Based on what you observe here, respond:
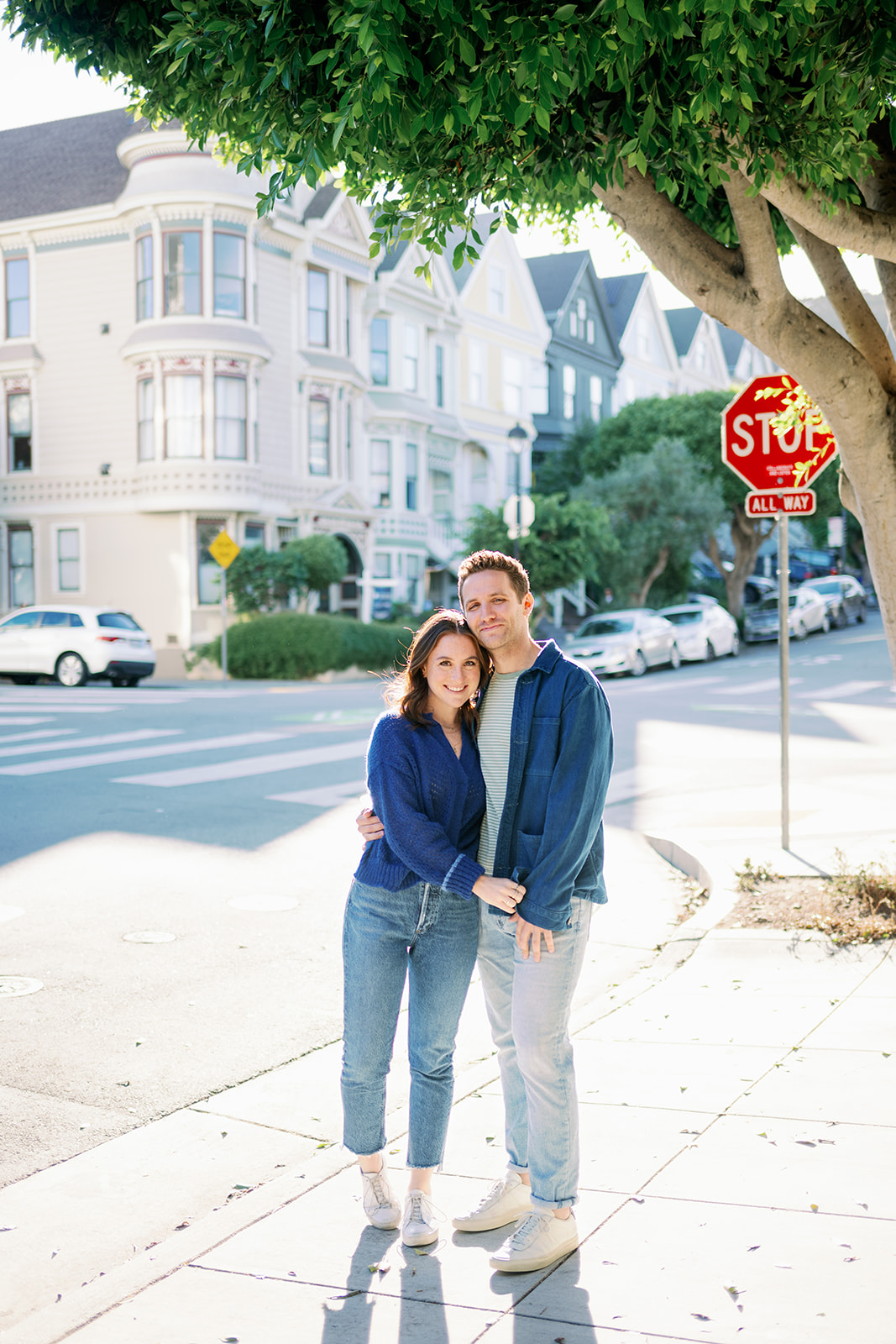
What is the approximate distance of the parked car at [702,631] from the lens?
30312mm

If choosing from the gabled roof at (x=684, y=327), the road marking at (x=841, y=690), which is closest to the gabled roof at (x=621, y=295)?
the gabled roof at (x=684, y=327)

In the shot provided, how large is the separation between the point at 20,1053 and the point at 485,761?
279 centimetres

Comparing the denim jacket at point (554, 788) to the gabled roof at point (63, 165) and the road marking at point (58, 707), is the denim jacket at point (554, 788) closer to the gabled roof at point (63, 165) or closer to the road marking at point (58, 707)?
the road marking at point (58, 707)

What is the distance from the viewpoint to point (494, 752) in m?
3.58

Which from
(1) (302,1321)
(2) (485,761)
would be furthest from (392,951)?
(1) (302,1321)

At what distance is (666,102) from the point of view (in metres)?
5.55

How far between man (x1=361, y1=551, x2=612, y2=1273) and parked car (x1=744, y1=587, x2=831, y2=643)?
32541mm

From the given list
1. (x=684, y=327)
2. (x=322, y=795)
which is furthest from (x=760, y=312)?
(x=684, y=327)

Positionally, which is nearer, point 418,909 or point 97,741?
point 418,909

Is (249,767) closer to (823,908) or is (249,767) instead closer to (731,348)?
(823,908)

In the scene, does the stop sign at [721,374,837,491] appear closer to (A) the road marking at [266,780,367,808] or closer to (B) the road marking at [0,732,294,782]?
(A) the road marking at [266,780,367,808]

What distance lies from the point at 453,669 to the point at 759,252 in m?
3.50

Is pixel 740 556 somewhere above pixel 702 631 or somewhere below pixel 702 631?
above

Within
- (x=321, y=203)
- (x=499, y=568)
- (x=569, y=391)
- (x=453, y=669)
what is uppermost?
(x=321, y=203)
